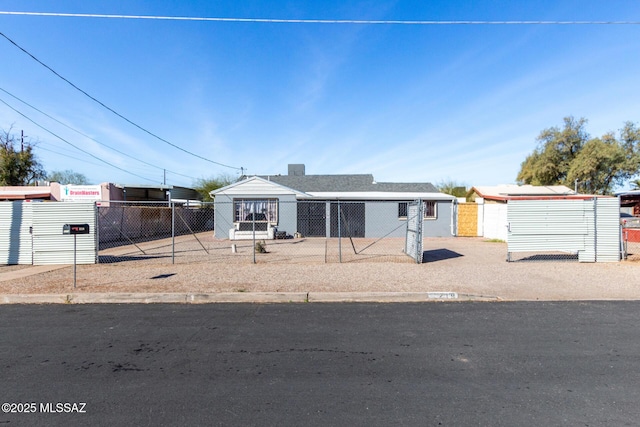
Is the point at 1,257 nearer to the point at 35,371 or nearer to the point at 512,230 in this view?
the point at 35,371

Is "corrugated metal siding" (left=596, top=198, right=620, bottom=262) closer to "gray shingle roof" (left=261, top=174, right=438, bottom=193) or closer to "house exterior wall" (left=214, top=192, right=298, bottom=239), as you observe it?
"gray shingle roof" (left=261, top=174, right=438, bottom=193)

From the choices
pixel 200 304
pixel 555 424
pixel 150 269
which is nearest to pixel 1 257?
pixel 150 269

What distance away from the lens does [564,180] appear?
33.9 meters

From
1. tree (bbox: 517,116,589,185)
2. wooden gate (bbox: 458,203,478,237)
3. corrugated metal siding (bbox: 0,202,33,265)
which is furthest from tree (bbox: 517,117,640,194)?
corrugated metal siding (bbox: 0,202,33,265)

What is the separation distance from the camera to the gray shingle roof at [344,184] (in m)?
21.7

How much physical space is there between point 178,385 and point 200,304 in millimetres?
3178

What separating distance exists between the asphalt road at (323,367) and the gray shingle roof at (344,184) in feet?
52.9

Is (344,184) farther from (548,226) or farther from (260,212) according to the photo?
(548,226)

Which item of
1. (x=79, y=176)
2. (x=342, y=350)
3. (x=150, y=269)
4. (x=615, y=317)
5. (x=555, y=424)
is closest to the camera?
(x=555, y=424)

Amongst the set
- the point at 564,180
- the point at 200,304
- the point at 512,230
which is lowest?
the point at 200,304

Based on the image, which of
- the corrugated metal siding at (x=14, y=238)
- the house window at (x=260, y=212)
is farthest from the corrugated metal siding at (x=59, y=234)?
the house window at (x=260, y=212)

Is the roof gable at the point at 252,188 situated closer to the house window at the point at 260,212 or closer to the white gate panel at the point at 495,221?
the house window at the point at 260,212

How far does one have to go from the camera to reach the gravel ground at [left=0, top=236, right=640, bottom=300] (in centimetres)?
696

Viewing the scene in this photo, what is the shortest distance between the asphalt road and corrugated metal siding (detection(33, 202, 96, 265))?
Answer: 192 inches
